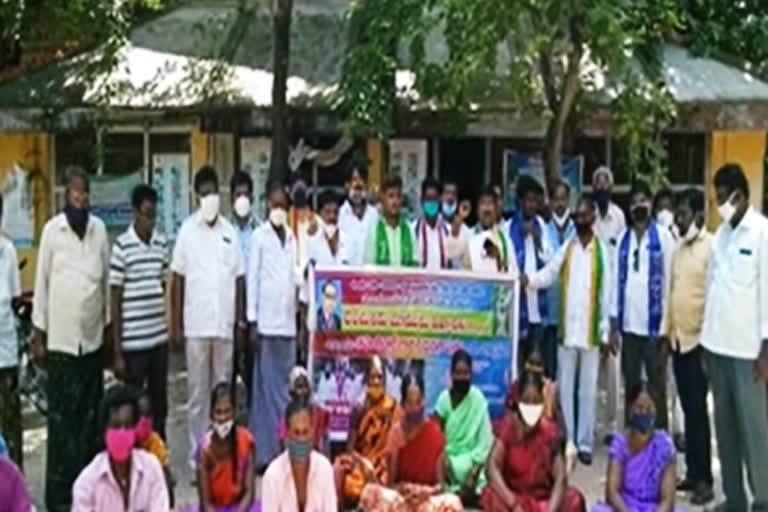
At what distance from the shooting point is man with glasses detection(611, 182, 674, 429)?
8664mm

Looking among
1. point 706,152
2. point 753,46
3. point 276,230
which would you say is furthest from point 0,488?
point 753,46

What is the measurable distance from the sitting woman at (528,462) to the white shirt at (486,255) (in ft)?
6.17

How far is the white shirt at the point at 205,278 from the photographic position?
27.4 feet

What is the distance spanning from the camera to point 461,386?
26.3 ft

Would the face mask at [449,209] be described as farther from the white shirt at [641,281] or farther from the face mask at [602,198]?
the white shirt at [641,281]

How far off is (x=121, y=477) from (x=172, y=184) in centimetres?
819

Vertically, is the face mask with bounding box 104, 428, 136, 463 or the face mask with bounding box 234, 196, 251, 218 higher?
the face mask with bounding box 234, 196, 251, 218

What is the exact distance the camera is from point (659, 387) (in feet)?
28.5

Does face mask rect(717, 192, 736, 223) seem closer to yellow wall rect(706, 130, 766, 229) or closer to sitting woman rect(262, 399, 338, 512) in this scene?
sitting woman rect(262, 399, 338, 512)

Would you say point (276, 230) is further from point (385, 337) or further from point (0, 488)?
point (0, 488)

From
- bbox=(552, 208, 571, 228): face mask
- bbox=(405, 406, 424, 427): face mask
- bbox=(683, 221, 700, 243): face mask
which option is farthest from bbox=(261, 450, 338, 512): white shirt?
bbox=(552, 208, 571, 228): face mask

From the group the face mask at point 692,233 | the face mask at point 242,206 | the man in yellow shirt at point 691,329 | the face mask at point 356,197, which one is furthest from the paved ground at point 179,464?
the face mask at point 356,197

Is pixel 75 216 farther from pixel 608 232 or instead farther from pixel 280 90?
pixel 280 90

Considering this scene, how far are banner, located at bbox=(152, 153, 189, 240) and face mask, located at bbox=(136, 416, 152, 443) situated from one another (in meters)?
7.29
